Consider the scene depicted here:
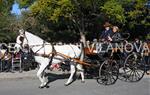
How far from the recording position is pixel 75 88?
16125 mm

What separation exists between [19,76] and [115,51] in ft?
13.8

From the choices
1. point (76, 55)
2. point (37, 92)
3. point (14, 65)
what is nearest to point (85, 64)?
point (76, 55)

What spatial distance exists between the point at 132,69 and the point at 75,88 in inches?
102

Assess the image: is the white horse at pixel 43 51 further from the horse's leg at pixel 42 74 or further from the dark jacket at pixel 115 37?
the dark jacket at pixel 115 37

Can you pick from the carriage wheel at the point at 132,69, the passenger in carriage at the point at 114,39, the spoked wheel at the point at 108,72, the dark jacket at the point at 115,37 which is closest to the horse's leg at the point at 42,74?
the spoked wheel at the point at 108,72

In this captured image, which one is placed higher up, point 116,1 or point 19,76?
point 116,1

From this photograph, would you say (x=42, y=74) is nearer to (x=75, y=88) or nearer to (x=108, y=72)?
(x=75, y=88)

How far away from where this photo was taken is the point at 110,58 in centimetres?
1714

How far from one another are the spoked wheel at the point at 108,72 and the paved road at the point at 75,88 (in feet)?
0.77

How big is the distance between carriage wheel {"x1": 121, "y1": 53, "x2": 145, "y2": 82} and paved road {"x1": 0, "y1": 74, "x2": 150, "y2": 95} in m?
0.29

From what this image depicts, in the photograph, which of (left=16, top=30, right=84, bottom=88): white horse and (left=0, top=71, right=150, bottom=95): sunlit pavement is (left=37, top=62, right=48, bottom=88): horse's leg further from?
(left=0, top=71, right=150, bottom=95): sunlit pavement

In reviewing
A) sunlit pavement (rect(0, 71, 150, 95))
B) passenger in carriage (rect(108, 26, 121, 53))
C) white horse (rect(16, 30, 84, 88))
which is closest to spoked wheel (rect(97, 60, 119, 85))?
sunlit pavement (rect(0, 71, 150, 95))

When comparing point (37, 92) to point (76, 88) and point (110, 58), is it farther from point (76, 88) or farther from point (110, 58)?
point (110, 58)

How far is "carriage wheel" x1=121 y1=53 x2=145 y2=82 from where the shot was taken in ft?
57.6
